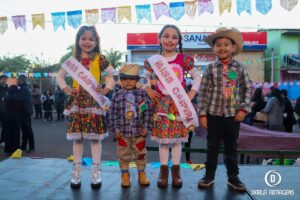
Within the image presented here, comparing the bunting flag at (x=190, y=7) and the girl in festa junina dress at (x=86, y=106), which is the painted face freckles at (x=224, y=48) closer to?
the girl in festa junina dress at (x=86, y=106)

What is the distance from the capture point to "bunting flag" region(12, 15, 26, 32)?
8266 millimetres

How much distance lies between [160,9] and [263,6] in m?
2.08

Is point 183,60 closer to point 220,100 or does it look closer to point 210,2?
point 220,100

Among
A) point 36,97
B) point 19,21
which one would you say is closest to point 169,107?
point 19,21

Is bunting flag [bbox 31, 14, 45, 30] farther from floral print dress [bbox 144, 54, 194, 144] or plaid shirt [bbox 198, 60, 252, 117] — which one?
plaid shirt [bbox 198, 60, 252, 117]

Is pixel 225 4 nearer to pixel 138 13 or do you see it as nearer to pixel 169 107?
pixel 138 13

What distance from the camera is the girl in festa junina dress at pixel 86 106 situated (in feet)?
10.5

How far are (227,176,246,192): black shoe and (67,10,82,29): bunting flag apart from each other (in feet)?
18.6

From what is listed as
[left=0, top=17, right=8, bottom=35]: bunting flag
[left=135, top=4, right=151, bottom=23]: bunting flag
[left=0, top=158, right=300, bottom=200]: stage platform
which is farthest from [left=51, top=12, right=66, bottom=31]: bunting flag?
[left=0, top=158, right=300, bottom=200]: stage platform

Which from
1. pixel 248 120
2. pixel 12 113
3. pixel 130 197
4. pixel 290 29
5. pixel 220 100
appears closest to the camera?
pixel 130 197

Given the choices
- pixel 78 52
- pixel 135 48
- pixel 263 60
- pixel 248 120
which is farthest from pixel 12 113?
pixel 263 60

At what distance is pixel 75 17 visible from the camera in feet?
25.9

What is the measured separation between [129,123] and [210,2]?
460 cm

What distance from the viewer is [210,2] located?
23.1 ft
